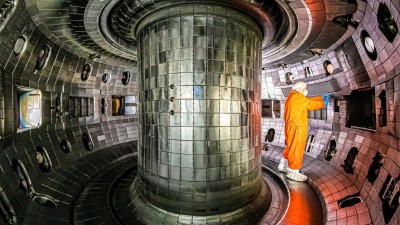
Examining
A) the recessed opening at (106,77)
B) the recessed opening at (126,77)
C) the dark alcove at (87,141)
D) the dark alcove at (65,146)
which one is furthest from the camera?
the recessed opening at (126,77)

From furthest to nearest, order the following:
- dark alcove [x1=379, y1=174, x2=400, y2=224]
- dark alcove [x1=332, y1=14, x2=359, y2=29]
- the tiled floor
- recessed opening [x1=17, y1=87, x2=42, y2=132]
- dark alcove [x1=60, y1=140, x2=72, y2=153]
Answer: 1. dark alcove [x1=60, y1=140, x2=72, y2=153]
2. recessed opening [x1=17, y1=87, x2=42, y2=132]
3. dark alcove [x1=332, y1=14, x2=359, y2=29]
4. the tiled floor
5. dark alcove [x1=379, y1=174, x2=400, y2=224]

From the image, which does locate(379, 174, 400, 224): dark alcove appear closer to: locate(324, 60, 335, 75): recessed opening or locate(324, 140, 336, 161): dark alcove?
locate(324, 140, 336, 161): dark alcove

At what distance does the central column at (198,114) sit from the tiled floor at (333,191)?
135 cm

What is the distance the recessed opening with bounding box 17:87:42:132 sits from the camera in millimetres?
4985

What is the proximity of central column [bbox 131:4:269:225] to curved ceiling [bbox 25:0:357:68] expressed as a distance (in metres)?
→ 0.34

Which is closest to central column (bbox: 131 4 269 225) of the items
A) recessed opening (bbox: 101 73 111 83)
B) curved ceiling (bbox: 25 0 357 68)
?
curved ceiling (bbox: 25 0 357 68)

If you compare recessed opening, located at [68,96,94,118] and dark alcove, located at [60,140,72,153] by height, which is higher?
recessed opening, located at [68,96,94,118]

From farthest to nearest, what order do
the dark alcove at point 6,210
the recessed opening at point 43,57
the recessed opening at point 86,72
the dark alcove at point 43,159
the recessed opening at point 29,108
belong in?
1. the recessed opening at point 86,72
2. the dark alcove at point 43,159
3. the recessed opening at point 43,57
4. the recessed opening at point 29,108
5. the dark alcove at point 6,210

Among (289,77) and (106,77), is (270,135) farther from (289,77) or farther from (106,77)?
(106,77)

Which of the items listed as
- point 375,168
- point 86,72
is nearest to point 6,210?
point 86,72

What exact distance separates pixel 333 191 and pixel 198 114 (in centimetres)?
343

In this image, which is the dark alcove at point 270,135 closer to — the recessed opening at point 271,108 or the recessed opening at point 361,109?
the recessed opening at point 271,108

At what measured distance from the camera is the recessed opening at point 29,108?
16.4 feet

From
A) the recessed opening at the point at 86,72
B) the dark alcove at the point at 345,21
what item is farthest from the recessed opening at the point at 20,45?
the dark alcove at the point at 345,21
